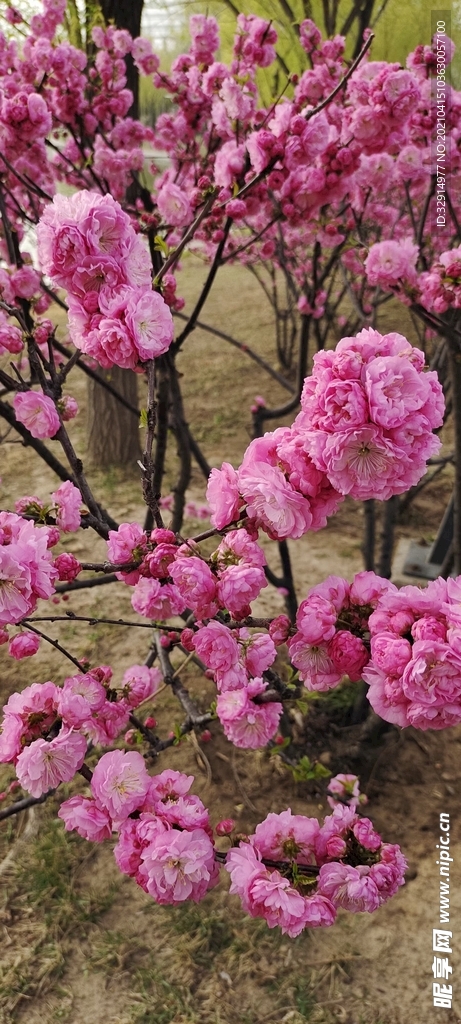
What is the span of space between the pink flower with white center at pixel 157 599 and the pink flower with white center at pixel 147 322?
1.62ft

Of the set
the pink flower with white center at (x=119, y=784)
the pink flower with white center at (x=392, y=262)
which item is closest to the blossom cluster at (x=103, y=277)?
the pink flower with white center at (x=119, y=784)

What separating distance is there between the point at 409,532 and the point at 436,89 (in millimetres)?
2568

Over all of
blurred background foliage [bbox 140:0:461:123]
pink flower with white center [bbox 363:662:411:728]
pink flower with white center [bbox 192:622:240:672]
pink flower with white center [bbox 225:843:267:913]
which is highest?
blurred background foliage [bbox 140:0:461:123]

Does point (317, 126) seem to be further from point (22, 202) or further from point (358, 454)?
point (22, 202)

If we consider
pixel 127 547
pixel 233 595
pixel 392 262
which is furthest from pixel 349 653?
pixel 392 262

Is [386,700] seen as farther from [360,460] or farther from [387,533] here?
[387,533]

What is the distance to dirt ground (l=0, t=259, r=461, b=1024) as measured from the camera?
5.63 ft

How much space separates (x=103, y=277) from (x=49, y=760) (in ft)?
2.69

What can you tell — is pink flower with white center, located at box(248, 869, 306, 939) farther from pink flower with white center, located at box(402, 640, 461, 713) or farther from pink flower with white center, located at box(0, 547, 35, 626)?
pink flower with white center, located at box(0, 547, 35, 626)

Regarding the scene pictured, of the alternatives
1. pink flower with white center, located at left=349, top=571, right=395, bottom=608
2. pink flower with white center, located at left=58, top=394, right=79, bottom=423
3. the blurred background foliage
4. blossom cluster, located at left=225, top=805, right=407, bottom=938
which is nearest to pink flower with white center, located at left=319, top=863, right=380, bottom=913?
blossom cluster, located at left=225, top=805, right=407, bottom=938

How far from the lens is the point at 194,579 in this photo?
2.91ft

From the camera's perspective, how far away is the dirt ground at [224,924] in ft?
5.63

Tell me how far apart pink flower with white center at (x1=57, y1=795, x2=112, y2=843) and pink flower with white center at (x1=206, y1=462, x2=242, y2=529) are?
0.64 m

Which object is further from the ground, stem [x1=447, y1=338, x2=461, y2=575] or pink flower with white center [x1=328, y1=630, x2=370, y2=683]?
pink flower with white center [x1=328, y1=630, x2=370, y2=683]
